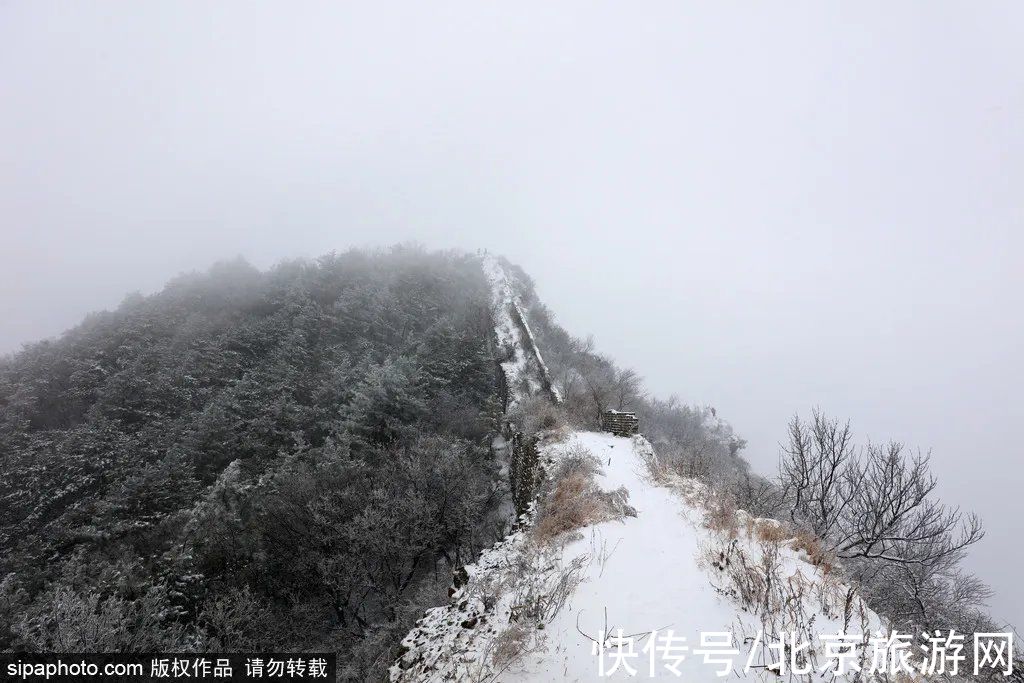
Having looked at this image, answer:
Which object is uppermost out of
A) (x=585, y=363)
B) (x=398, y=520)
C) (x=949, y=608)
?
(x=585, y=363)

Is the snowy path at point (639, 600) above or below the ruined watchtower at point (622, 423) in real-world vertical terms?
below

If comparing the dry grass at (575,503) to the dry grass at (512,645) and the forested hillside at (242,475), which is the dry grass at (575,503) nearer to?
the dry grass at (512,645)

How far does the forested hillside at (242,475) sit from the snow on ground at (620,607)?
11.8ft

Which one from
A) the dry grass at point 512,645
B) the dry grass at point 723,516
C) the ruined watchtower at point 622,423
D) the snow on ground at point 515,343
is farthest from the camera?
the snow on ground at point 515,343

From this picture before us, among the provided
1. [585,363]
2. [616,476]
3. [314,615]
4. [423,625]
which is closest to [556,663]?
[423,625]

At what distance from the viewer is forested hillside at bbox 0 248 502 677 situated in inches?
459

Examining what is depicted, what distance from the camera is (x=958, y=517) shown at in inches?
416

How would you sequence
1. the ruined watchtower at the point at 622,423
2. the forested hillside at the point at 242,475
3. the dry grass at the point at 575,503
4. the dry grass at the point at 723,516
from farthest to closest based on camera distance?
the ruined watchtower at the point at 622,423
the forested hillside at the point at 242,475
the dry grass at the point at 575,503
the dry grass at the point at 723,516

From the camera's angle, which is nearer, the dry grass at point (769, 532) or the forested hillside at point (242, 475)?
the dry grass at point (769, 532)

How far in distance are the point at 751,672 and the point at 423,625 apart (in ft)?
15.4

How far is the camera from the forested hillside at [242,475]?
459 inches

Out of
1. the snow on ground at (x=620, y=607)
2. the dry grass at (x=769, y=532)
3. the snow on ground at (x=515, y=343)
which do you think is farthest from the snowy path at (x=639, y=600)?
the snow on ground at (x=515, y=343)

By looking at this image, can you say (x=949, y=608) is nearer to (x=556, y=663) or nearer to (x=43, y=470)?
(x=556, y=663)

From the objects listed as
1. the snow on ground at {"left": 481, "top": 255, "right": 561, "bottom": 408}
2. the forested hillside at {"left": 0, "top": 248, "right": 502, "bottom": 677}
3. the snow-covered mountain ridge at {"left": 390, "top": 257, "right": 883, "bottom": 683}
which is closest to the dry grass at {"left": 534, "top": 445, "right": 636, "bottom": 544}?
the snow-covered mountain ridge at {"left": 390, "top": 257, "right": 883, "bottom": 683}
